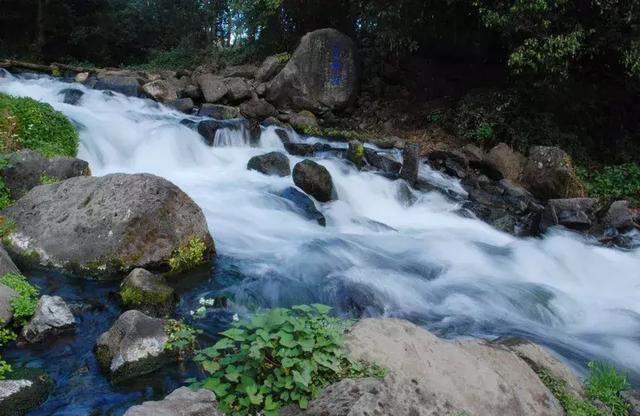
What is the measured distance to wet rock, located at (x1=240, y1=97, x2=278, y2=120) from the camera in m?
15.8

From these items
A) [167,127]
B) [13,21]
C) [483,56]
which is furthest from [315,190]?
[13,21]

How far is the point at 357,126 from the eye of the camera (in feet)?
56.9

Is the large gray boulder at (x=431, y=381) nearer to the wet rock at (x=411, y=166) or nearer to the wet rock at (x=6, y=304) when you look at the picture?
the wet rock at (x=6, y=304)

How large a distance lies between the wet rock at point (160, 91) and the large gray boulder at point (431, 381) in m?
13.7

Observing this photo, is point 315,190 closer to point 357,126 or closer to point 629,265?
point 629,265

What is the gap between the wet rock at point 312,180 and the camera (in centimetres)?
991

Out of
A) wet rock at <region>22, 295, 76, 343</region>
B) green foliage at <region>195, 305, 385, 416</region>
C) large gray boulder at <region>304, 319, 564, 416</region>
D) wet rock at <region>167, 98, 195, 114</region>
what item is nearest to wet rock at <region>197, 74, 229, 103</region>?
wet rock at <region>167, 98, 195, 114</region>

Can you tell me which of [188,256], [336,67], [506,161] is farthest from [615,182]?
[188,256]

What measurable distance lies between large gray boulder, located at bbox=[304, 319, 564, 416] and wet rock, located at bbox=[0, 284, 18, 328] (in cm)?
308

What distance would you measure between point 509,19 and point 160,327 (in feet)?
35.5

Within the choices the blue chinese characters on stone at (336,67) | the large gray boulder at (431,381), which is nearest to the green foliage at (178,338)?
the large gray boulder at (431,381)

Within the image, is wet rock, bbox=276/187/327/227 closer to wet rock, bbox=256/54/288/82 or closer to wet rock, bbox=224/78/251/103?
wet rock, bbox=224/78/251/103

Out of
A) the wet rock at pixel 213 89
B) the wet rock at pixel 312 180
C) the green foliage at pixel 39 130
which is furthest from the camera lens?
the wet rock at pixel 213 89

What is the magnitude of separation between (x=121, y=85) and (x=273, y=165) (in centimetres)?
770
